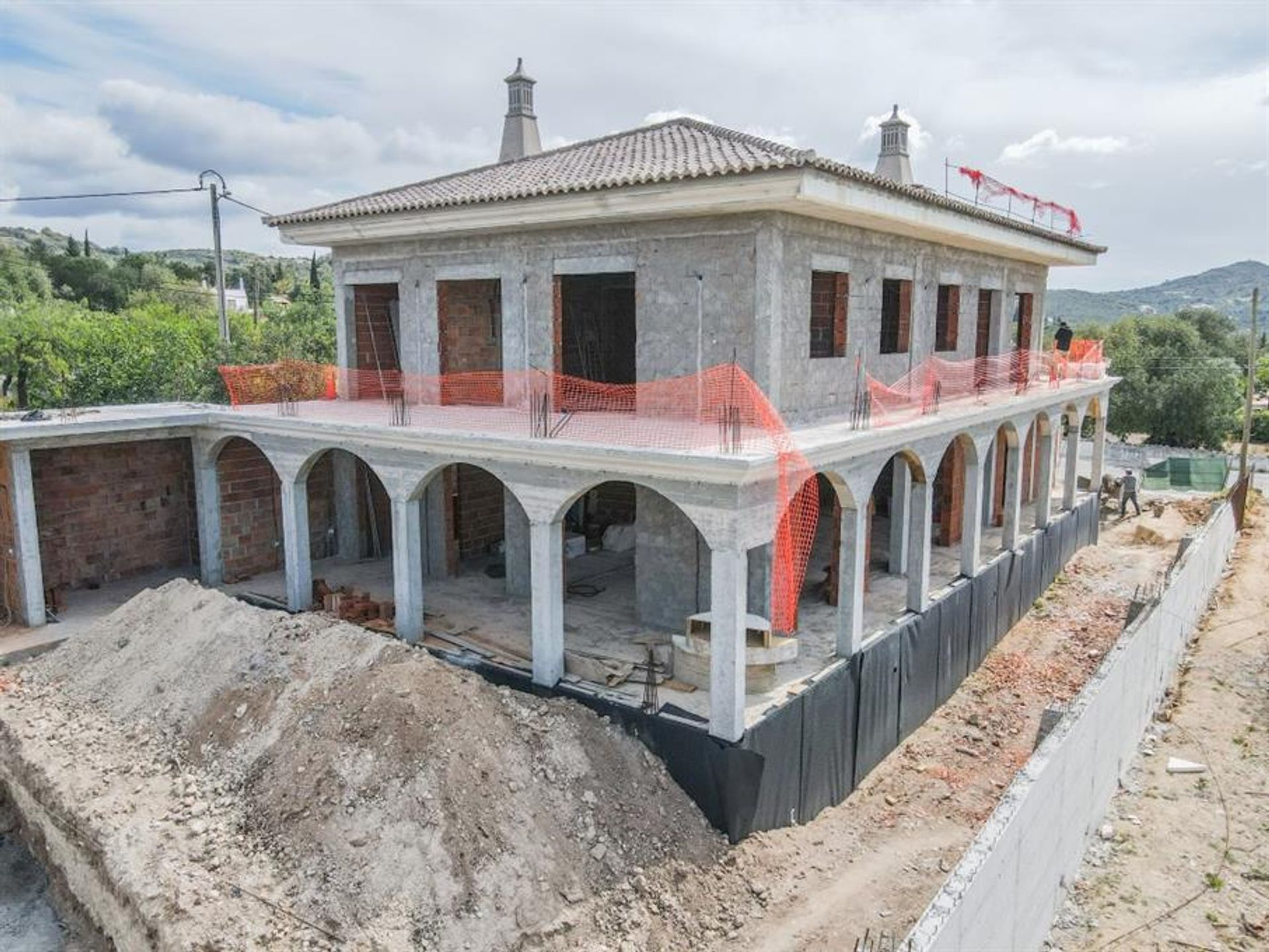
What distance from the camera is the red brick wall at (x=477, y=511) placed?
58.2 ft

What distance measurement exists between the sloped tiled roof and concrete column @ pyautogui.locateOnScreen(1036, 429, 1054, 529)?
4.51 m

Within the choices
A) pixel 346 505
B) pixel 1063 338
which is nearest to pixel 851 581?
pixel 346 505

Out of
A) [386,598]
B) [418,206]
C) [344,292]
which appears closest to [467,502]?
[386,598]

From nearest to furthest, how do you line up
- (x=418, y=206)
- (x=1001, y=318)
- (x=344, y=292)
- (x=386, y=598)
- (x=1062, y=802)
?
(x=1062, y=802) < (x=418, y=206) < (x=386, y=598) < (x=344, y=292) < (x=1001, y=318)

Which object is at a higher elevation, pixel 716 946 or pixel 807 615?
pixel 807 615

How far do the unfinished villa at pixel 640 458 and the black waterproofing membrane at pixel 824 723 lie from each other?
0.17 feet

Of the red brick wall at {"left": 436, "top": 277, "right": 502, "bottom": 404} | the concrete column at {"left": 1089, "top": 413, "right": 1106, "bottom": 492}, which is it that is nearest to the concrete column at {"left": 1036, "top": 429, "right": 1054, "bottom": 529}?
the concrete column at {"left": 1089, "top": 413, "right": 1106, "bottom": 492}

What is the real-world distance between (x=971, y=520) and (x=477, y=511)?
30.8 ft

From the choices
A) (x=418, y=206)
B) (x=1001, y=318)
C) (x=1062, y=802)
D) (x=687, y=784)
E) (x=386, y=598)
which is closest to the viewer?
(x=1062, y=802)

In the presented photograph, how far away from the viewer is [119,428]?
594 inches

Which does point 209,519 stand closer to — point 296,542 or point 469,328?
point 296,542

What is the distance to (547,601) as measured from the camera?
11805 millimetres

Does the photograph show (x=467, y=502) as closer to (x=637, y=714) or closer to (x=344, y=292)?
(x=344, y=292)

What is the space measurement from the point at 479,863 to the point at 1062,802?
5863mm
